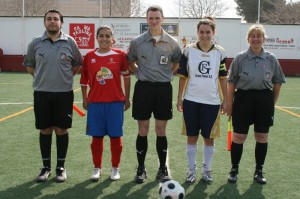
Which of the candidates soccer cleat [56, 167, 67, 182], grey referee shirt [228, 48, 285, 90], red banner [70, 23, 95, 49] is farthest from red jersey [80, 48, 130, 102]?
red banner [70, 23, 95, 49]

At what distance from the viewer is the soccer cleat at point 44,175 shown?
14.9ft

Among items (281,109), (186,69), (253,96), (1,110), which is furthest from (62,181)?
(281,109)

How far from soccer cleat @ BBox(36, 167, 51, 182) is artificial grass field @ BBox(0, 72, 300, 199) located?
0.06 m

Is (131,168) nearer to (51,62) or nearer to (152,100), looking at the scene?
(152,100)

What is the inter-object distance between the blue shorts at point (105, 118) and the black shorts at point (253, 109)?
52.6 inches

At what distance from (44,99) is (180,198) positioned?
1.89m

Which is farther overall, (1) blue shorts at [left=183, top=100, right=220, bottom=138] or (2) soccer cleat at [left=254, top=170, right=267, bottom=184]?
(2) soccer cleat at [left=254, top=170, right=267, bottom=184]

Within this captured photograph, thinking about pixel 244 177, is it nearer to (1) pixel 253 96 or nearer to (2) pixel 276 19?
(1) pixel 253 96

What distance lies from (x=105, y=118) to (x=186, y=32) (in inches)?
680

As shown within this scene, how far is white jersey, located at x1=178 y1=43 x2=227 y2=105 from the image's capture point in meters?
4.39

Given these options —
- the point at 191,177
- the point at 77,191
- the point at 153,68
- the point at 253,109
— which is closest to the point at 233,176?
the point at 191,177

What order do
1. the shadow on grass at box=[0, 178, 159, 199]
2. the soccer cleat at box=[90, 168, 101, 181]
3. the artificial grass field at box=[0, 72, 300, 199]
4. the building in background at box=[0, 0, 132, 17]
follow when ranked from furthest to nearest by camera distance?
the building in background at box=[0, 0, 132, 17] → the soccer cleat at box=[90, 168, 101, 181] → the artificial grass field at box=[0, 72, 300, 199] → the shadow on grass at box=[0, 178, 159, 199]

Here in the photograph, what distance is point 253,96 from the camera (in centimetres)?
445

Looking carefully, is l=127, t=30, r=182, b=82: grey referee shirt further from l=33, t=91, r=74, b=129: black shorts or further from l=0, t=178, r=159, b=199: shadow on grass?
l=0, t=178, r=159, b=199: shadow on grass
